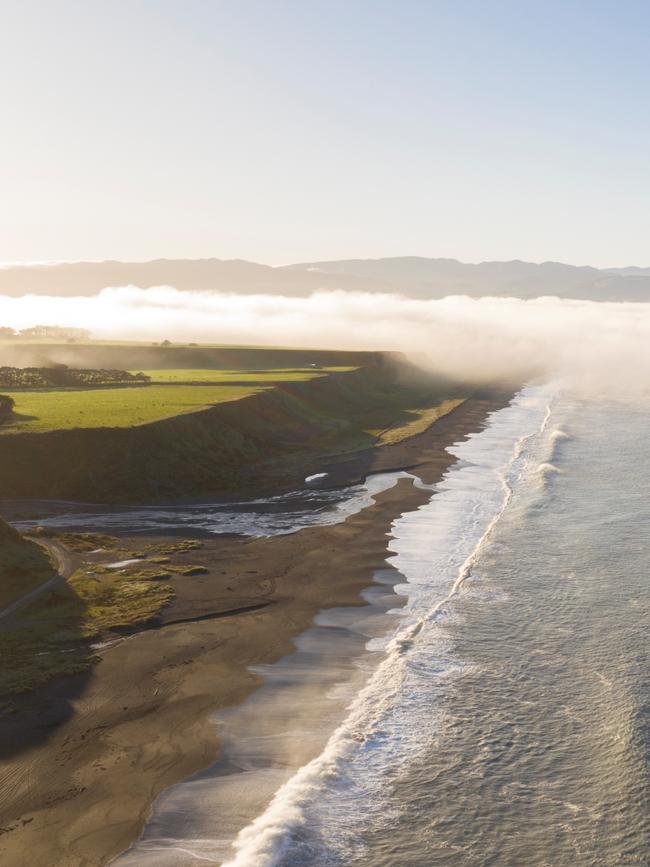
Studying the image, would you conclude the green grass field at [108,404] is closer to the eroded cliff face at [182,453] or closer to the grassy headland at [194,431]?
the grassy headland at [194,431]

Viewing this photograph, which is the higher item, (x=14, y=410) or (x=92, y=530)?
(x=14, y=410)

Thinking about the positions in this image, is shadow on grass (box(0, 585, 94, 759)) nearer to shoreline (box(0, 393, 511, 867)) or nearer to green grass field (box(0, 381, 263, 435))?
shoreline (box(0, 393, 511, 867))

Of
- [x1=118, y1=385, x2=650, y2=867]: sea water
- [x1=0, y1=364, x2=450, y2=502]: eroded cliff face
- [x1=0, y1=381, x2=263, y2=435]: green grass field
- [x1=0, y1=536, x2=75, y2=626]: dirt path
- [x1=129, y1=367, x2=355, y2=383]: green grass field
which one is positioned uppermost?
[x1=129, y1=367, x2=355, y2=383]: green grass field

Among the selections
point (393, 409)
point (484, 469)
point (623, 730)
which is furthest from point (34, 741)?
point (393, 409)

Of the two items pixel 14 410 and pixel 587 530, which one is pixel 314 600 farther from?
pixel 14 410

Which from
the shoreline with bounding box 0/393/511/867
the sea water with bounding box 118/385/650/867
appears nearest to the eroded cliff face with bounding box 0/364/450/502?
the shoreline with bounding box 0/393/511/867

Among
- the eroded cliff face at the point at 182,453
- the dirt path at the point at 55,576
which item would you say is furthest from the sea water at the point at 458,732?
the eroded cliff face at the point at 182,453
